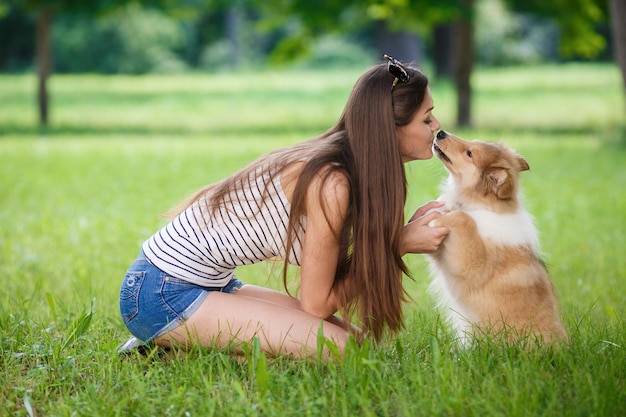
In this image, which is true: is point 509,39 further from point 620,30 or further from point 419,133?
point 419,133

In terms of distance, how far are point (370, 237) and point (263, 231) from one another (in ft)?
1.56

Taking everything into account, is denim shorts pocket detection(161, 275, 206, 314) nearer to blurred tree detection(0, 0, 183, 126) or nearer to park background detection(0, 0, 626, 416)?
park background detection(0, 0, 626, 416)

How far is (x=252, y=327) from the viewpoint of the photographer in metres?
3.65

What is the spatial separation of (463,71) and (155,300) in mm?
14225

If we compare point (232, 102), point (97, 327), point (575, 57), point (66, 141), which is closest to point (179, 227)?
point (97, 327)

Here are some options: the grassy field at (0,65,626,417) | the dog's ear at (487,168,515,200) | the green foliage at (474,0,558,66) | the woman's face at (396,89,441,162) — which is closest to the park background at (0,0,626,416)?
the grassy field at (0,65,626,417)

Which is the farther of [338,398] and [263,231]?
[263,231]

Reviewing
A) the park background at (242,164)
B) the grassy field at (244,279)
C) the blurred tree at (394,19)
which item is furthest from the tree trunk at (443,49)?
the grassy field at (244,279)

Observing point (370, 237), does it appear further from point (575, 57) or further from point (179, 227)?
point (575, 57)

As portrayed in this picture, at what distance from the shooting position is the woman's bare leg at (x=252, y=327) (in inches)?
143

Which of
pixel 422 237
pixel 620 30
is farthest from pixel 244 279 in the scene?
pixel 620 30

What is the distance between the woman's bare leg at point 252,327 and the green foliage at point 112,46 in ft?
115

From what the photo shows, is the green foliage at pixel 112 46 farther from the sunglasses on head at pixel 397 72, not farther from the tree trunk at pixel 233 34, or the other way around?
the sunglasses on head at pixel 397 72

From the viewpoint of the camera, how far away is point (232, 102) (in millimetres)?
23312
